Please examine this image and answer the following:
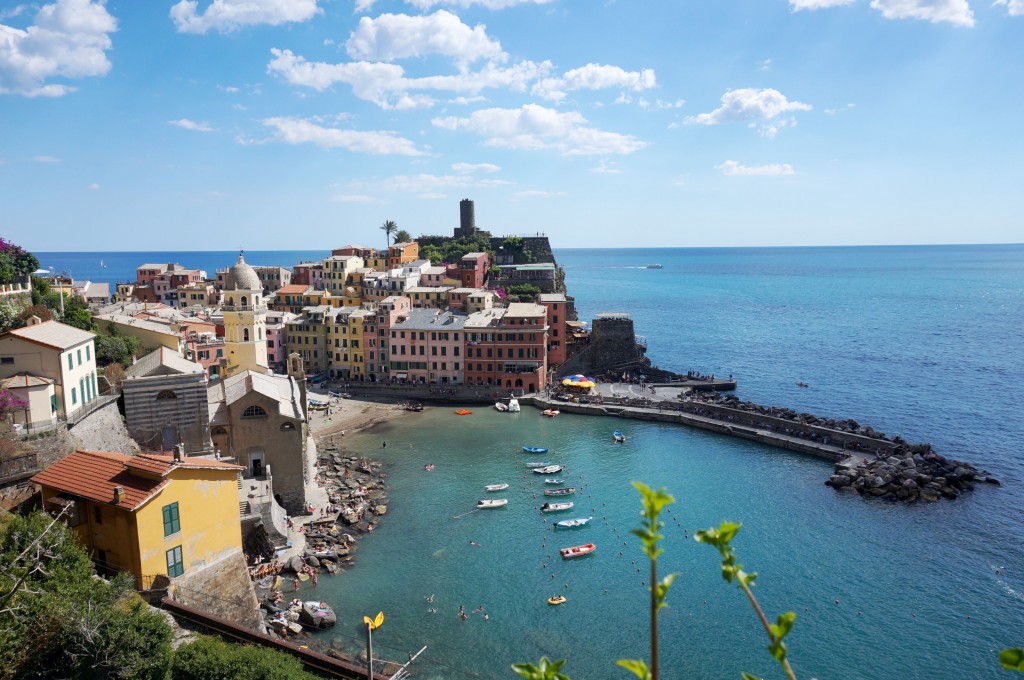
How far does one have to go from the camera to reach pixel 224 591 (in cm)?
2652

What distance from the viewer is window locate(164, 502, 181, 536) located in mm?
24500

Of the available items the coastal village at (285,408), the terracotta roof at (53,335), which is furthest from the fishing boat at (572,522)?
the terracotta roof at (53,335)

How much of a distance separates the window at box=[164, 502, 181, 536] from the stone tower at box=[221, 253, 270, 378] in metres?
24.9

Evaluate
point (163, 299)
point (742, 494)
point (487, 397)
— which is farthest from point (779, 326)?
point (163, 299)

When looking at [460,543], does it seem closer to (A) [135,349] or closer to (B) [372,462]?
(B) [372,462]

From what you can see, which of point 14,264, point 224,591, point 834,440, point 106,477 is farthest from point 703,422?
point 14,264

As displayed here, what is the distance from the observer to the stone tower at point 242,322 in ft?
162

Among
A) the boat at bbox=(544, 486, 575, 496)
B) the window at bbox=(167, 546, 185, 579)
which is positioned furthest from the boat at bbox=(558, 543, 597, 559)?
the window at bbox=(167, 546, 185, 579)

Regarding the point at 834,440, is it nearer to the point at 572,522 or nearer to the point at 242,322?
the point at 572,522

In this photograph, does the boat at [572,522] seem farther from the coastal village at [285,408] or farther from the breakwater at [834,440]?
the breakwater at [834,440]

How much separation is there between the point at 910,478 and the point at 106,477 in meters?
47.5

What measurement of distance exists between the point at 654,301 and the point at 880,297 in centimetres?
5971

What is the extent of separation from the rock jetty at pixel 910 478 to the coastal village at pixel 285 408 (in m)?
0.16

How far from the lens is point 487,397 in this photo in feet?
229
